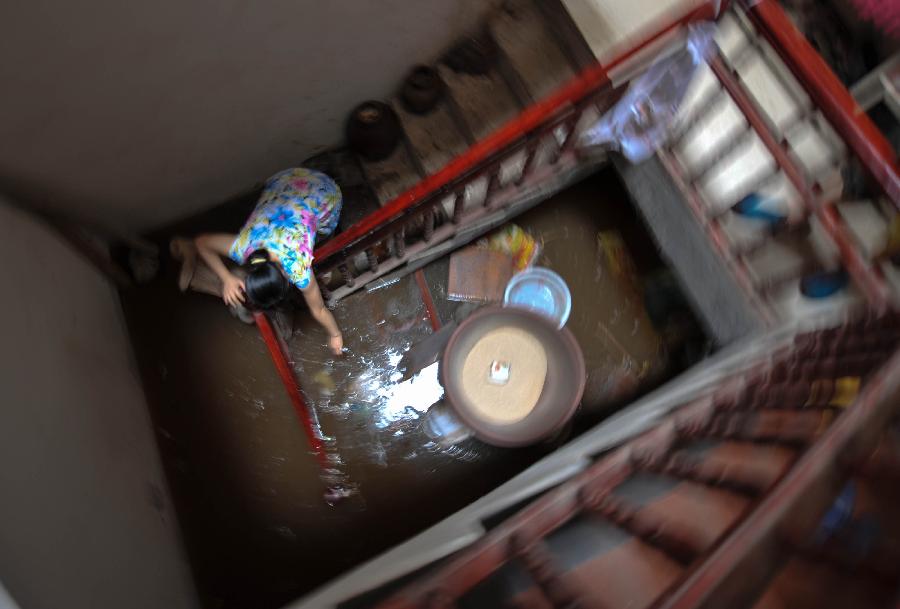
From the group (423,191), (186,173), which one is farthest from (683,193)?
(186,173)

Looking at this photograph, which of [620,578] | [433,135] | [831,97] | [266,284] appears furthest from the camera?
[433,135]

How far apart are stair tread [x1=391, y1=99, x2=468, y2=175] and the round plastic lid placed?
78 cm

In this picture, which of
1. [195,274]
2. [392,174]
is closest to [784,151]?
[392,174]

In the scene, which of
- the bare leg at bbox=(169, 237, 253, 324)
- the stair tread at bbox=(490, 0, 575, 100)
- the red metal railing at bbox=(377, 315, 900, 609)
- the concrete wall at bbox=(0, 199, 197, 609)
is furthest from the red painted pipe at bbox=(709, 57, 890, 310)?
the concrete wall at bbox=(0, 199, 197, 609)

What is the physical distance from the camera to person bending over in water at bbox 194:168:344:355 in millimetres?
→ 2145

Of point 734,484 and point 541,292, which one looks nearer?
point 734,484

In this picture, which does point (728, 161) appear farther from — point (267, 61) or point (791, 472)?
point (267, 61)

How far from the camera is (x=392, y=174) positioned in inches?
119

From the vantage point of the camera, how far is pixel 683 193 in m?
2.46

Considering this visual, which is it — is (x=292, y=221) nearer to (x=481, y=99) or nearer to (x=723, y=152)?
(x=481, y=99)

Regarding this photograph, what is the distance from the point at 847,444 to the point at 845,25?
9.21 feet

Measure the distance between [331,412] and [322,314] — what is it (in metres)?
0.55

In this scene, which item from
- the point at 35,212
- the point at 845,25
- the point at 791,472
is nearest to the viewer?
the point at 791,472

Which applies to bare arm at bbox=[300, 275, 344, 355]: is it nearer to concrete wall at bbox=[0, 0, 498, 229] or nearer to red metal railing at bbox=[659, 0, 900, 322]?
concrete wall at bbox=[0, 0, 498, 229]
